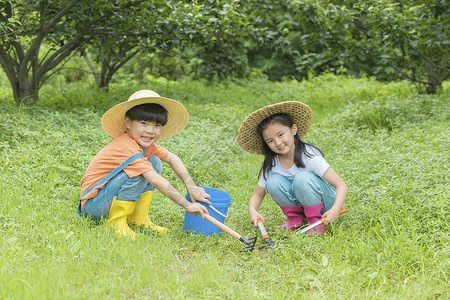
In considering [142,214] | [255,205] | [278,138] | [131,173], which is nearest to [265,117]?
[278,138]

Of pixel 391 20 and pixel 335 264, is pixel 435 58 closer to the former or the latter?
pixel 391 20

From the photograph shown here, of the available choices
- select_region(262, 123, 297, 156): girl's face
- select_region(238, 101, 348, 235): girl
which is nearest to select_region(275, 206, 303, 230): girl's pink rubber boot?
select_region(238, 101, 348, 235): girl

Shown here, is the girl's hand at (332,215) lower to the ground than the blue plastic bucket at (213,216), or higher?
higher

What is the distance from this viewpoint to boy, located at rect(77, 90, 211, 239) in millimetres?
2936

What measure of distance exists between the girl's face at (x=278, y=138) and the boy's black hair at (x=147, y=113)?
75 centimetres

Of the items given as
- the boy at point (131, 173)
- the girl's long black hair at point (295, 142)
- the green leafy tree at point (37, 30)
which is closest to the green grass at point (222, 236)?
the boy at point (131, 173)

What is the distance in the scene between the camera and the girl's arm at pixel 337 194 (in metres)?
2.90

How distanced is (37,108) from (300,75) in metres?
11.1

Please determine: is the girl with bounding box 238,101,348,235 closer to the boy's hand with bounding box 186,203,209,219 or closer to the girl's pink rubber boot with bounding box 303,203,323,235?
the girl's pink rubber boot with bounding box 303,203,323,235

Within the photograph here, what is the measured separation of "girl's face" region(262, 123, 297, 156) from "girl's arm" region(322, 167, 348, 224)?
13.0 inches

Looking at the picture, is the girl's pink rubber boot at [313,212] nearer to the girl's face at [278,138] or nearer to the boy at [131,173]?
the girl's face at [278,138]

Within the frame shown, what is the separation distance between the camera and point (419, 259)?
2.46 metres

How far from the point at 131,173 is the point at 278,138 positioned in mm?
1043

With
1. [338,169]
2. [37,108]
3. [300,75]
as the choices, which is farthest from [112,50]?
[300,75]
